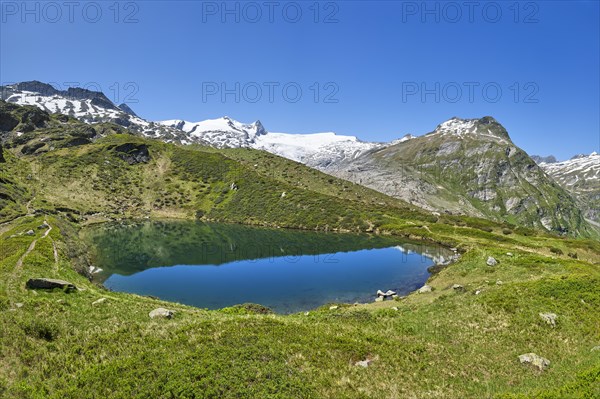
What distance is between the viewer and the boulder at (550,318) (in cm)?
2933

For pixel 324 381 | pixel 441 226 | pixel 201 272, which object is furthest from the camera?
pixel 441 226

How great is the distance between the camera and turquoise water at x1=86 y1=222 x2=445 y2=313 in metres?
58.8

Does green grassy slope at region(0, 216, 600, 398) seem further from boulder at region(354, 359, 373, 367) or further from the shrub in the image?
the shrub

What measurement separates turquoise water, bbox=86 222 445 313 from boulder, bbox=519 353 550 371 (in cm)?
3219

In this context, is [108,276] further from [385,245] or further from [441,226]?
[441,226]

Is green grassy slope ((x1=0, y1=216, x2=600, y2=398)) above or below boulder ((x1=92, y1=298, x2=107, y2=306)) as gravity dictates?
below

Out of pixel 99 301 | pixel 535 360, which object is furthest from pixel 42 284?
pixel 535 360

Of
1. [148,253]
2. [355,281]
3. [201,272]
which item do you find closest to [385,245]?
[355,281]

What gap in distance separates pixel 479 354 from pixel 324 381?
503 inches

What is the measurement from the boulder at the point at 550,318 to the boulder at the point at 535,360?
661 cm

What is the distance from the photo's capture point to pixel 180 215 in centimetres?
17250

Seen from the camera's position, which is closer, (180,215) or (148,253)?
(148,253)

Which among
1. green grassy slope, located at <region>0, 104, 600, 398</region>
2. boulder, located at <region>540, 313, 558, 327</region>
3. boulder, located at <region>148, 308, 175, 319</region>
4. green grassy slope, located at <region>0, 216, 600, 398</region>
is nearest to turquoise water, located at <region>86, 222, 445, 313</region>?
green grassy slope, located at <region>0, 104, 600, 398</region>

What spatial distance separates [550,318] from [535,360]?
822cm
